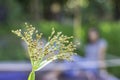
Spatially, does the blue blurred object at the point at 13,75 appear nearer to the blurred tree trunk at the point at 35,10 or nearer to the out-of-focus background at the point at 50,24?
the out-of-focus background at the point at 50,24

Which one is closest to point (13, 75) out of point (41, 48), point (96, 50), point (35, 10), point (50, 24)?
point (96, 50)

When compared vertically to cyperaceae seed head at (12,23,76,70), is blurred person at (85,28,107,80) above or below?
above

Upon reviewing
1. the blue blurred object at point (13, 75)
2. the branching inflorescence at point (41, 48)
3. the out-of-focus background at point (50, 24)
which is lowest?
the branching inflorescence at point (41, 48)

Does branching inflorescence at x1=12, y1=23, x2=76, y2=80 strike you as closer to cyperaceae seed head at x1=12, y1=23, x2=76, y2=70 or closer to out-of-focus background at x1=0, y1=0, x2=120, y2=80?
cyperaceae seed head at x1=12, y1=23, x2=76, y2=70

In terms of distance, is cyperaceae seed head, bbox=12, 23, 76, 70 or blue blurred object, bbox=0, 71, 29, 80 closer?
cyperaceae seed head, bbox=12, 23, 76, 70

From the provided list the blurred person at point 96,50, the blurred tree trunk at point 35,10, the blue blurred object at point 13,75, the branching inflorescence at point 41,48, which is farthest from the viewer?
the blurred tree trunk at point 35,10

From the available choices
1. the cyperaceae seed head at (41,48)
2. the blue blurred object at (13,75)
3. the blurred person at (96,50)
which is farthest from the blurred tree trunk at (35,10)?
the cyperaceae seed head at (41,48)

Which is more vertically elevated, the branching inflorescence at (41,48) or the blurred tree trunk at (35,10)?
the blurred tree trunk at (35,10)

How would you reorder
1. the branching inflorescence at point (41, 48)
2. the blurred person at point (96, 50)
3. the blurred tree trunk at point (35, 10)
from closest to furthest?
the branching inflorescence at point (41, 48) < the blurred person at point (96, 50) < the blurred tree trunk at point (35, 10)

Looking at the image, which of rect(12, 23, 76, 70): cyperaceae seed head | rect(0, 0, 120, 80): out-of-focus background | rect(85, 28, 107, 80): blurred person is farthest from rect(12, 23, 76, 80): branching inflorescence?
rect(85, 28, 107, 80): blurred person

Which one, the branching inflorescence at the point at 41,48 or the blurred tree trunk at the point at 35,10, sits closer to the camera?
the branching inflorescence at the point at 41,48
